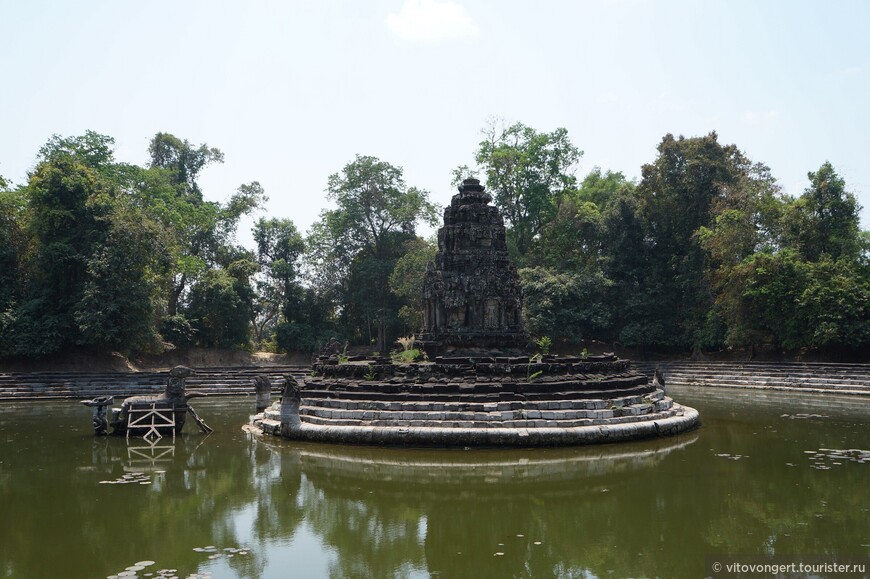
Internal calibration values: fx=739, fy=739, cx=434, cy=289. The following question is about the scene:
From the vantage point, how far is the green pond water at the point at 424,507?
762 centimetres

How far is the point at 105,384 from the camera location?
26.8 metres

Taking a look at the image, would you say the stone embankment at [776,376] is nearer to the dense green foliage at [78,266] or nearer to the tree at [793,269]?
the tree at [793,269]

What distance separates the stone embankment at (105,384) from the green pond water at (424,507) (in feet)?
36.5

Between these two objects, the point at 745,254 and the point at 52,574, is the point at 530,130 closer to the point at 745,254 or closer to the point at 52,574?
the point at 745,254

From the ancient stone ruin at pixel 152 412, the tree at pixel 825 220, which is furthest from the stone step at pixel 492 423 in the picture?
the tree at pixel 825 220

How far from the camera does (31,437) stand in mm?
16109

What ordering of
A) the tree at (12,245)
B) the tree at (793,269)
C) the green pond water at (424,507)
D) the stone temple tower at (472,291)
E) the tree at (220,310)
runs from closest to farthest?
the green pond water at (424,507) → the stone temple tower at (472,291) → the tree at (793,269) → the tree at (12,245) → the tree at (220,310)

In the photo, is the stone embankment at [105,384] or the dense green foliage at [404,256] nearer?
the stone embankment at [105,384]

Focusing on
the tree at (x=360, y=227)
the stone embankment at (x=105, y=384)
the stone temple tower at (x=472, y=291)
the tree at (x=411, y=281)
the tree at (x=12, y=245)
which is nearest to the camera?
the stone temple tower at (x=472, y=291)

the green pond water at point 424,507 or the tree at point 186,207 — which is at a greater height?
the tree at point 186,207

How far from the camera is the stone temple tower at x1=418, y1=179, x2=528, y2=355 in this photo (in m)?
19.5

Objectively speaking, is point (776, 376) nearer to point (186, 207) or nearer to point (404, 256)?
point (404, 256)

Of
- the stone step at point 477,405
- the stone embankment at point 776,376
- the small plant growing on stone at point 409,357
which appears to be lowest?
the stone embankment at point 776,376

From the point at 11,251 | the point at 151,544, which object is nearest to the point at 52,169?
the point at 11,251
